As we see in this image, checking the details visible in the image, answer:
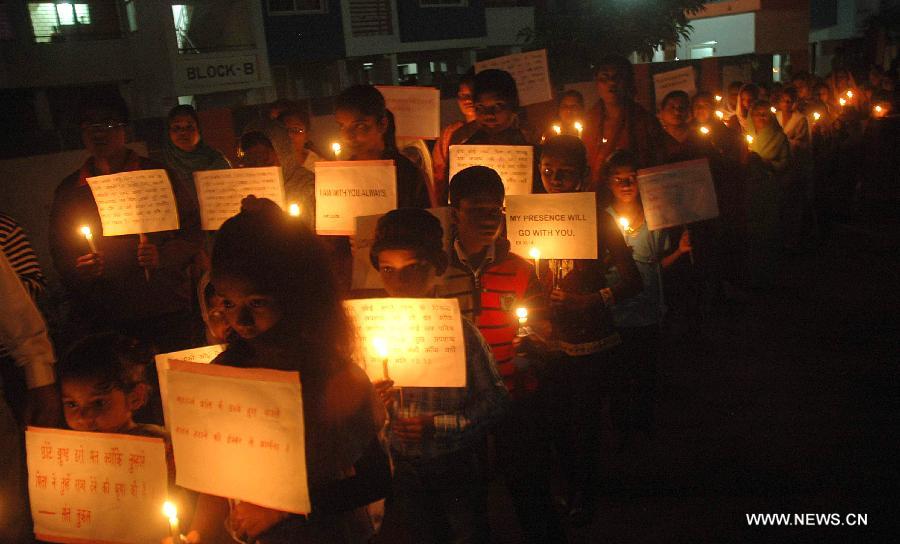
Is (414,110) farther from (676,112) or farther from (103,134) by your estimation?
(103,134)

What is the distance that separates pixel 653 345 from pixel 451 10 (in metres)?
27.8

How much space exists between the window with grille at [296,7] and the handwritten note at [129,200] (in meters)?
23.7

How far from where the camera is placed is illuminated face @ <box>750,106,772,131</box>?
839 cm

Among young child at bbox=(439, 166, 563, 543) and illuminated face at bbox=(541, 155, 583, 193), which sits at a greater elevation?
illuminated face at bbox=(541, 155, 583, 193)

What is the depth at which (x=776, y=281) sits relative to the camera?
349 inches

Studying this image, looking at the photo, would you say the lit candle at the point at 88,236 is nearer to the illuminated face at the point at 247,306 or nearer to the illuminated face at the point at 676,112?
the illuminated face at the point at 247,306

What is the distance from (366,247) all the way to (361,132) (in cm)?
120

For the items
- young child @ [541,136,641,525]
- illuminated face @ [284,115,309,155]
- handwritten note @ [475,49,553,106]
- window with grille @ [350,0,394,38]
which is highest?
window with grille @ [350,0,394,38]

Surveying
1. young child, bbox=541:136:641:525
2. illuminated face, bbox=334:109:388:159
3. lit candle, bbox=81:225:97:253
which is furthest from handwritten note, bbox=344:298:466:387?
illuminated face, bbox=334:109:388:159

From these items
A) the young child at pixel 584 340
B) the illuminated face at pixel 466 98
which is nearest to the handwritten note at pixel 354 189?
the young child at pixel 584 340

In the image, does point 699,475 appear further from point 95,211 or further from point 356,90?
point 95,211

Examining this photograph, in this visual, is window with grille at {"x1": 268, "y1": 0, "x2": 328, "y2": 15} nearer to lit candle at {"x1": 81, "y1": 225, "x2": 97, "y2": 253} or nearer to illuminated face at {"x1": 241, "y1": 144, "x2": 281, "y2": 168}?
illuminated face at {"x1": 241, "y1": 144, "x2": 281, "y2": 168}

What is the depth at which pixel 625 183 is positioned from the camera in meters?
5.13

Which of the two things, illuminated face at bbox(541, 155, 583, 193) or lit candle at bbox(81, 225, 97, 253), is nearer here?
lit candle at bbox(81, 225, 97, 253)
